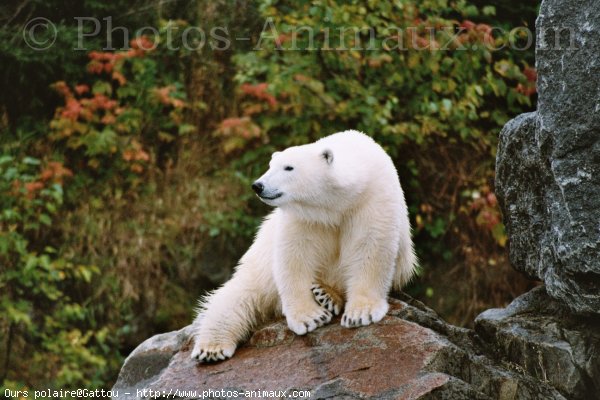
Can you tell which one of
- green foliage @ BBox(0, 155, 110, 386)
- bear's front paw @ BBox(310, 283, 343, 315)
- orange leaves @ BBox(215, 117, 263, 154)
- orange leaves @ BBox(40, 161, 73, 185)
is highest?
orange leaves @ BBox(215, 117, 263, 154)

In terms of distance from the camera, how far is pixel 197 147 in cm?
892

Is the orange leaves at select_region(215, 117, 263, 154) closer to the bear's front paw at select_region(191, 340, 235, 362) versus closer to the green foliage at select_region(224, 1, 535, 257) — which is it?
the green foliage at select_region(224, 1, 535, 257)

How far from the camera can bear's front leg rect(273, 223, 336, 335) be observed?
14.6 ft

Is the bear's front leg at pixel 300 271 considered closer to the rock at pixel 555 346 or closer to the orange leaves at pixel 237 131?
the rock at pixel 555 346

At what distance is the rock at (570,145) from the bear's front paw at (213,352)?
1.94 m

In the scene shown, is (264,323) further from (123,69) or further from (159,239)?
(123,69)

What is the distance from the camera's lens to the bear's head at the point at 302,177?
4.34 metres

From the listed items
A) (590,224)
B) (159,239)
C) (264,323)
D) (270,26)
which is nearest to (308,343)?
(264,323)

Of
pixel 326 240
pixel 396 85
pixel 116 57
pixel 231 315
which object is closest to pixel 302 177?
pixel 326 240

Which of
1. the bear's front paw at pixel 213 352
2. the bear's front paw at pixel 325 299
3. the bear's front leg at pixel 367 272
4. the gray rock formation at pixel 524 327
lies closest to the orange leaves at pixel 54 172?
the gray rock formation at pixel 524 327

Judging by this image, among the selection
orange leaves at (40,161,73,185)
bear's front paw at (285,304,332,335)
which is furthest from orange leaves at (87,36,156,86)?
bear's front paw at (285,304,332,335)

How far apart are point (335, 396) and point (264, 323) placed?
1.05 m

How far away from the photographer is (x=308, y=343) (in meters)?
4.43

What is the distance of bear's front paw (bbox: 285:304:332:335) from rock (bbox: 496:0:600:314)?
1.32 metres
